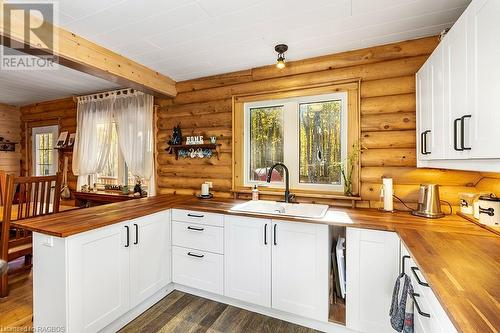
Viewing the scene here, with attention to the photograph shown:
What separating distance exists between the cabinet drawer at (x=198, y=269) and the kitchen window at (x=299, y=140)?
976 millimetres

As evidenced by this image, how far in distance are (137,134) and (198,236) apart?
1927 millimetres

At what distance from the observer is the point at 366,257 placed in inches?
67.4

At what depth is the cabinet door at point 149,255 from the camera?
6.61 feet

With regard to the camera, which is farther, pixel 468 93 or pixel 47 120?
pixel 47 120

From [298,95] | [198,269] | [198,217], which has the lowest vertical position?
[198,269]

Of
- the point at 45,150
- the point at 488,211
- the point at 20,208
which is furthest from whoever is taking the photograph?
the point at 45,150

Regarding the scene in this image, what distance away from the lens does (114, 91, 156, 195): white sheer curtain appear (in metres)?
3.34

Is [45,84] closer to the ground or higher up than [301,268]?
higher up

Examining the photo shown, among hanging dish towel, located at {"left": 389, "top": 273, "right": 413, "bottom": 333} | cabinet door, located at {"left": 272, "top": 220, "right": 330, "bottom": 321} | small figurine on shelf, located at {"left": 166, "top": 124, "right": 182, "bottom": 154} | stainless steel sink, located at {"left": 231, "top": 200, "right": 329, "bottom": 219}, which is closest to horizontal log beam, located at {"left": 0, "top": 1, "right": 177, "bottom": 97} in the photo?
small figurine on shelf, located at {"left": 166, "top": 124, "right": 182, "bottom": 154}

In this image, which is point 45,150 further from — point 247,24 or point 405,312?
point 405,312

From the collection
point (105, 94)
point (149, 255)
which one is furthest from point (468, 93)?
point (105, 94)

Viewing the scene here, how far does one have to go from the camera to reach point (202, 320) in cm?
202

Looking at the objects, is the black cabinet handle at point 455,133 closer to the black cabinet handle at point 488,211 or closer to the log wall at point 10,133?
the black cabinet handle at point 488,211

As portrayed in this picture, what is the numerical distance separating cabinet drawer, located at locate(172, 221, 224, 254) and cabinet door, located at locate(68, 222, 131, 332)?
0.51 m
